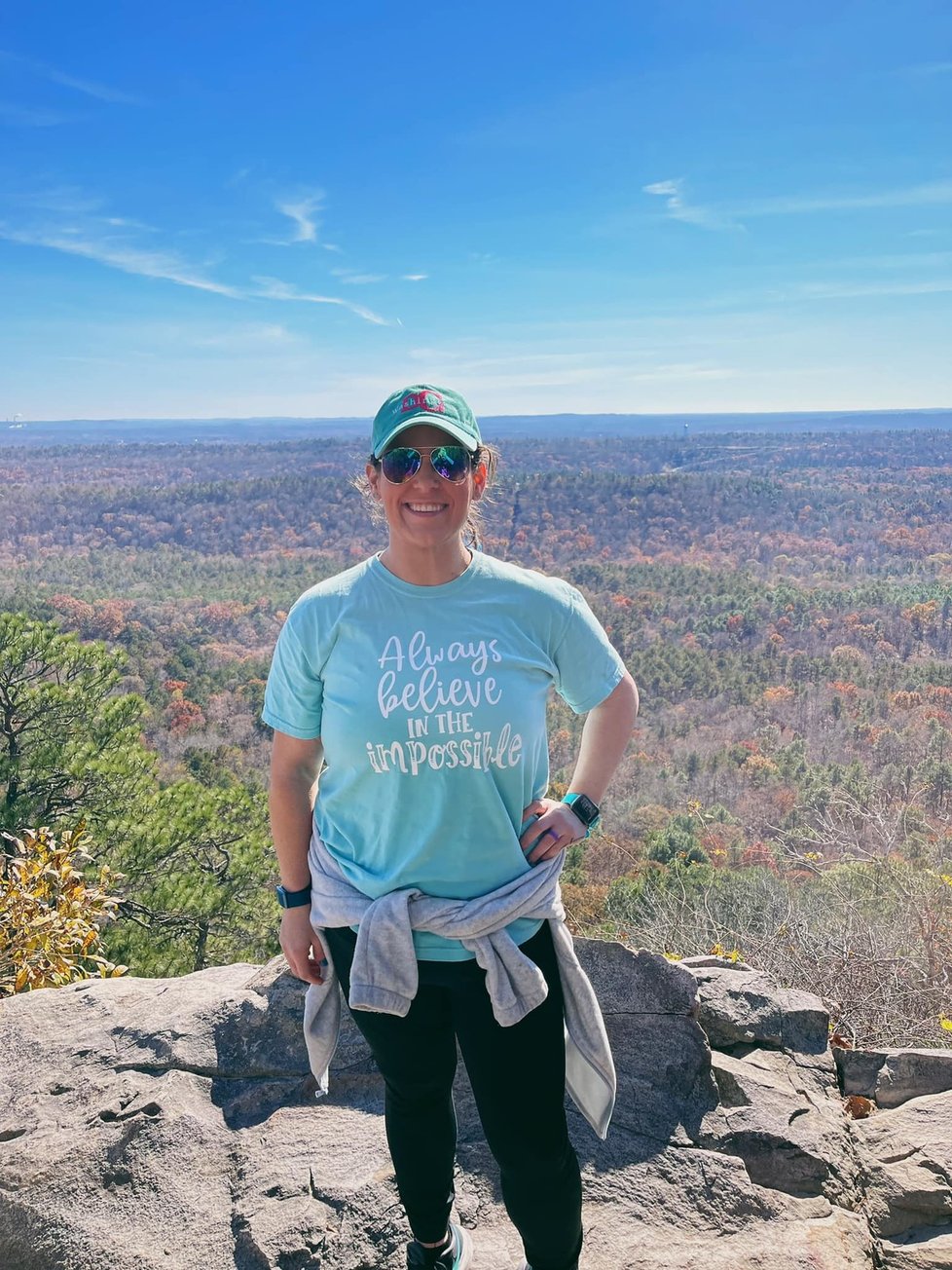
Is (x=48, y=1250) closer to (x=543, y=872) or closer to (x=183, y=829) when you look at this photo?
(x=543, y=872)

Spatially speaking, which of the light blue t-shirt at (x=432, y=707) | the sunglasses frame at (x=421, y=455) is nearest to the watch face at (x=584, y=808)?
the light blue t-shirt at (x=432, y=707)

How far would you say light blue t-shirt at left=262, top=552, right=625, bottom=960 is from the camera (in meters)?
1.46

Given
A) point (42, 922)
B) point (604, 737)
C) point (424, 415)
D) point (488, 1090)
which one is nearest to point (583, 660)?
point (604, 737)

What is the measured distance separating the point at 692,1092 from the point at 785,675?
39384mm

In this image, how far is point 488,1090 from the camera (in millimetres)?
1477

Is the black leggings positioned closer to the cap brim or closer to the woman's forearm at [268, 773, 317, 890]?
the woman's forearm at [268, 773, 317, 890]

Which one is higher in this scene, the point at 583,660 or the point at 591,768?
the point at 583,660

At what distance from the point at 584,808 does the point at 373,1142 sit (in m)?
1.06

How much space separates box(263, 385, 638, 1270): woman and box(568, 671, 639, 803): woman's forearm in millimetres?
41

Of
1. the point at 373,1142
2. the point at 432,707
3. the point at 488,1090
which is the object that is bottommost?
the point at 373,1142

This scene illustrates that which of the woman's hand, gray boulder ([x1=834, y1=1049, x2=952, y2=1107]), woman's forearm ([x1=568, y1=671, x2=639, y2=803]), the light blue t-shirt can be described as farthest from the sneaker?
gray boulder ([x1=834, y1=1049, x2=952, y2=1107])

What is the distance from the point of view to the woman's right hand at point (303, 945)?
1.69 meters

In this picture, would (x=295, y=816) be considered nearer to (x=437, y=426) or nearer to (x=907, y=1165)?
(x=437, y=426)

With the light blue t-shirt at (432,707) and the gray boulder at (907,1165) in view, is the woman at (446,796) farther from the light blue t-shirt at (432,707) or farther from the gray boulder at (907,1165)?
the gray boulder at (907,1165)
